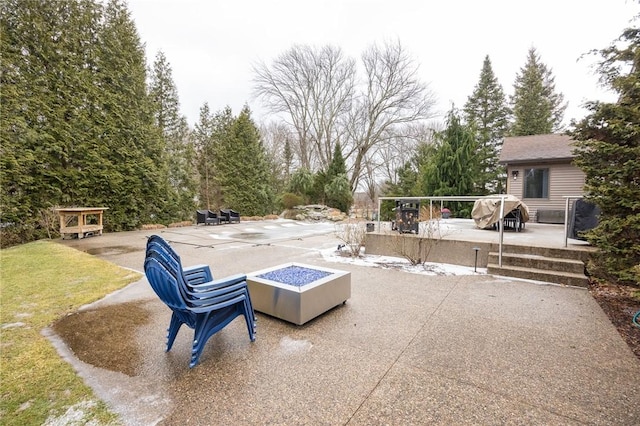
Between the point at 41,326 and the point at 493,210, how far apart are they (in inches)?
340

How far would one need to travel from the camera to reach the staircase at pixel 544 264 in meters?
4.38

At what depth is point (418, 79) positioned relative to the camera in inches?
744

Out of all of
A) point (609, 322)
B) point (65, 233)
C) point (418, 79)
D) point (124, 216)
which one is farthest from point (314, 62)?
Result: point (609, 322)

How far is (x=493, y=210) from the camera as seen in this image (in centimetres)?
729

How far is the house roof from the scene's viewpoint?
10422 millimetres

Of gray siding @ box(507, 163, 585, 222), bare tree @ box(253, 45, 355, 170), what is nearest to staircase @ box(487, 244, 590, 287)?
gray siding @ box(507, 163, 585, 222)

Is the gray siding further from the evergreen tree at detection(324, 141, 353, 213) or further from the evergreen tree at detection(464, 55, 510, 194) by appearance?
the evergreen tree at detection(324, 141, 353, 213)

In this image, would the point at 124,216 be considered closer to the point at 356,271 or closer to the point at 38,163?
the point at 38,163

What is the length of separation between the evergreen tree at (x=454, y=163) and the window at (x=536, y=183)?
2.90 metres

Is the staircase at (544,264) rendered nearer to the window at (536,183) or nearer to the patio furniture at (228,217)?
the window at (536,183)

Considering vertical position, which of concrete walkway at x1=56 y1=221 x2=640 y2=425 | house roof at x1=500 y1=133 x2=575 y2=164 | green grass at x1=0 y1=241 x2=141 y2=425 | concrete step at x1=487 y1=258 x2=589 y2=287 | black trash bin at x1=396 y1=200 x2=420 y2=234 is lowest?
green grass at x1=0 y1=241 x2=141 y2=425

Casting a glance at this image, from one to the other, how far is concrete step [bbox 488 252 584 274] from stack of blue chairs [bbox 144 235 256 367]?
4595 mm

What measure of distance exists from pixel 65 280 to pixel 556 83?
3031 cm

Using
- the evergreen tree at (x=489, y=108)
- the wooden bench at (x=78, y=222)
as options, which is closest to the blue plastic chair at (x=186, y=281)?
the wooden bench at (x=78, y=222)
